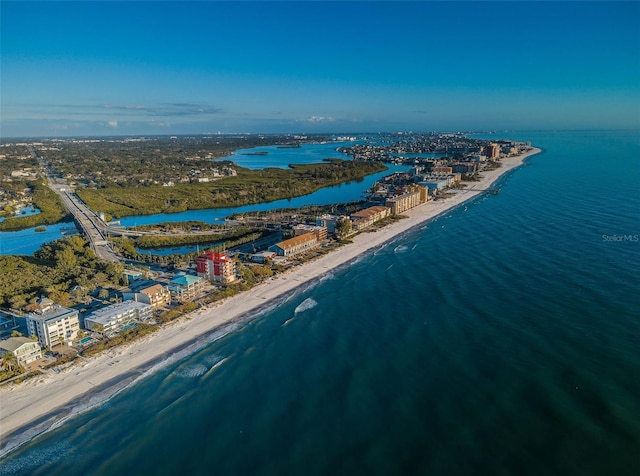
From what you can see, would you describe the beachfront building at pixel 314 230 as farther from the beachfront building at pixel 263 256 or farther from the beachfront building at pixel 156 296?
the beachfront building at pixel 156 296

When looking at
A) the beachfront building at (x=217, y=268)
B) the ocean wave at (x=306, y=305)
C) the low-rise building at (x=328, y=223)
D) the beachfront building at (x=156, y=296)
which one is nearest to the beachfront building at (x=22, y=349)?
the beachfront building at (x=156, y=296)

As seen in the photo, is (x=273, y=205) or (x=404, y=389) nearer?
(x=404, y=389)

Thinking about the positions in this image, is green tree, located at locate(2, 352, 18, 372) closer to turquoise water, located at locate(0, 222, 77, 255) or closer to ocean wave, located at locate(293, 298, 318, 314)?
ocean wave, located at locate(293, 298, 318, 314)

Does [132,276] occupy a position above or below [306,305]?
above

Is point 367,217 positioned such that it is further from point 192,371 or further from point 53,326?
point 53,326

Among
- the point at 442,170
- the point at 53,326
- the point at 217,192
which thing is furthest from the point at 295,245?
the point at 442,170

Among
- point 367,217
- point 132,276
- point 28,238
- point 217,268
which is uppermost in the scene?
point 367,217

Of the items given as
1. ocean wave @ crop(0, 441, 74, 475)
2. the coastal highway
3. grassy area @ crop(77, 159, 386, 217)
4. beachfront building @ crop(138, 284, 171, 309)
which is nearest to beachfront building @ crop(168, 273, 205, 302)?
beachfront building @ crop(138, 284, 171, 309)
